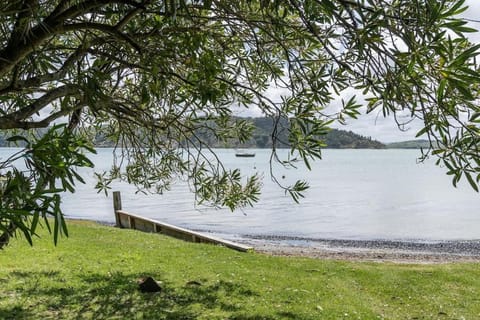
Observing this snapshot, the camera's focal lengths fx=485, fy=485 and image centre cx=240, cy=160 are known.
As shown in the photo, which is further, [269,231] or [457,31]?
[269,231]

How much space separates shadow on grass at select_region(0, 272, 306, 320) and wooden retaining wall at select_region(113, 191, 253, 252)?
180 inches

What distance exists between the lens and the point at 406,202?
3294cm

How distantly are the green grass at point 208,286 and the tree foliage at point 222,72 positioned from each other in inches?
74.7

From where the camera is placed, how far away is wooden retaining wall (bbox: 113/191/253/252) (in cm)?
1193

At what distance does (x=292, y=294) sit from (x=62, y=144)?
5.55m

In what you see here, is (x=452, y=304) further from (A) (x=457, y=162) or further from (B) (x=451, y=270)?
(A) (x=457, y=162)

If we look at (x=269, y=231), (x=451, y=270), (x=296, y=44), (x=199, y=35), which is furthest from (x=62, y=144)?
(x=269, y=231)

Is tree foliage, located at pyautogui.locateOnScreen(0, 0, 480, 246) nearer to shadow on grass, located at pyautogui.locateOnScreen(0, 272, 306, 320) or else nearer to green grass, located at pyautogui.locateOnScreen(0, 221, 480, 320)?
shadow on grass, located at pyautogui.locateOnScreen(0, 272, 306, 320)

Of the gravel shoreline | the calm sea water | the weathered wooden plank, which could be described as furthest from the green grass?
the calm sea water

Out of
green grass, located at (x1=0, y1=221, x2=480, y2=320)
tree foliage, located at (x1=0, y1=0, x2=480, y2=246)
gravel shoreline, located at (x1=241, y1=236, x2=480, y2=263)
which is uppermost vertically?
tree foliage, located at (x1=0, y1=0, x2=480, y2=246)

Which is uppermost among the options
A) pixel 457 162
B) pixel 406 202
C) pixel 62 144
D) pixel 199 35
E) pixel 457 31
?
pixel 199 35

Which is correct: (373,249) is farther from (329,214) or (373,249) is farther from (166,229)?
(329,214)

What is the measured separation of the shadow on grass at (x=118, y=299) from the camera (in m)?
5.43

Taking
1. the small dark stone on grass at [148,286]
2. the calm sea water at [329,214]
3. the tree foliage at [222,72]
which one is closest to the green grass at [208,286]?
the small dark stone on grass at [148,286]
